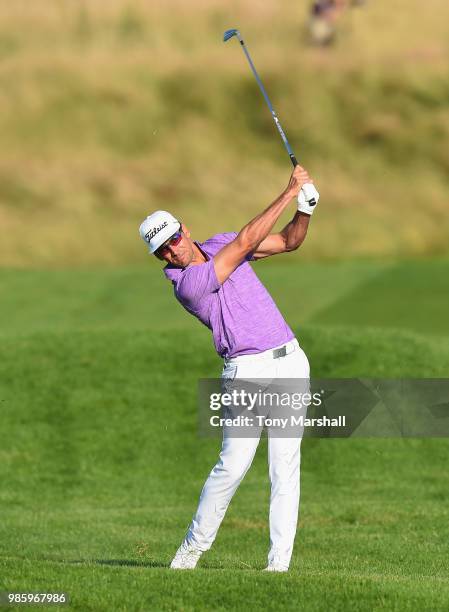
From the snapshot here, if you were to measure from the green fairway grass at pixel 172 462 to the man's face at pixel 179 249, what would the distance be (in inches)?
85.2

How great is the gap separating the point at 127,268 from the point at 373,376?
9954 millimetres

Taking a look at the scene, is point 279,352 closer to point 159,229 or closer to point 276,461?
point 276,461

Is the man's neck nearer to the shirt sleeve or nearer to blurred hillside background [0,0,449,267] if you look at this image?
the shirt sleeve

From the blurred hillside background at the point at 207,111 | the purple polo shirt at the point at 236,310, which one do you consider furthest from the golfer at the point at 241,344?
the blurred hillside background at the point at 207,111

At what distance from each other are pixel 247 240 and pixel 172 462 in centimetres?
895

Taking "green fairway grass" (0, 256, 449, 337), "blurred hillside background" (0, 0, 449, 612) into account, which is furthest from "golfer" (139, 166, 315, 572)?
"green fairway grass" (0, 256, 449, 337)

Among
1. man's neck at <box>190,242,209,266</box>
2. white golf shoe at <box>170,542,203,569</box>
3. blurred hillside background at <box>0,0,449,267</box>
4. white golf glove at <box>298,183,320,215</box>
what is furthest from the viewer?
blurred hillside background at <box>0,0,449,267</box>

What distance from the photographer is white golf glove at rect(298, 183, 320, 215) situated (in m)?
10.0

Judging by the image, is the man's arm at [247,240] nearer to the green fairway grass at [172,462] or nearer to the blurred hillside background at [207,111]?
the green fairway grass at [172,462]

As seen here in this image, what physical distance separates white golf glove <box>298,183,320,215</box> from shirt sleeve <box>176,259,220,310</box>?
0.91 metres

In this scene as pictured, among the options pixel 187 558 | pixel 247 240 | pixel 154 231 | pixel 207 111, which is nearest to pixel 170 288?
pixel 187 558

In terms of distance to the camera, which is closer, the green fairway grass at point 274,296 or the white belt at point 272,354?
the white belt at point 272,354

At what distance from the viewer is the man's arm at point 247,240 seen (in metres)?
9.50

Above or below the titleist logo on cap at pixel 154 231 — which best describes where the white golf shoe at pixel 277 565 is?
below
